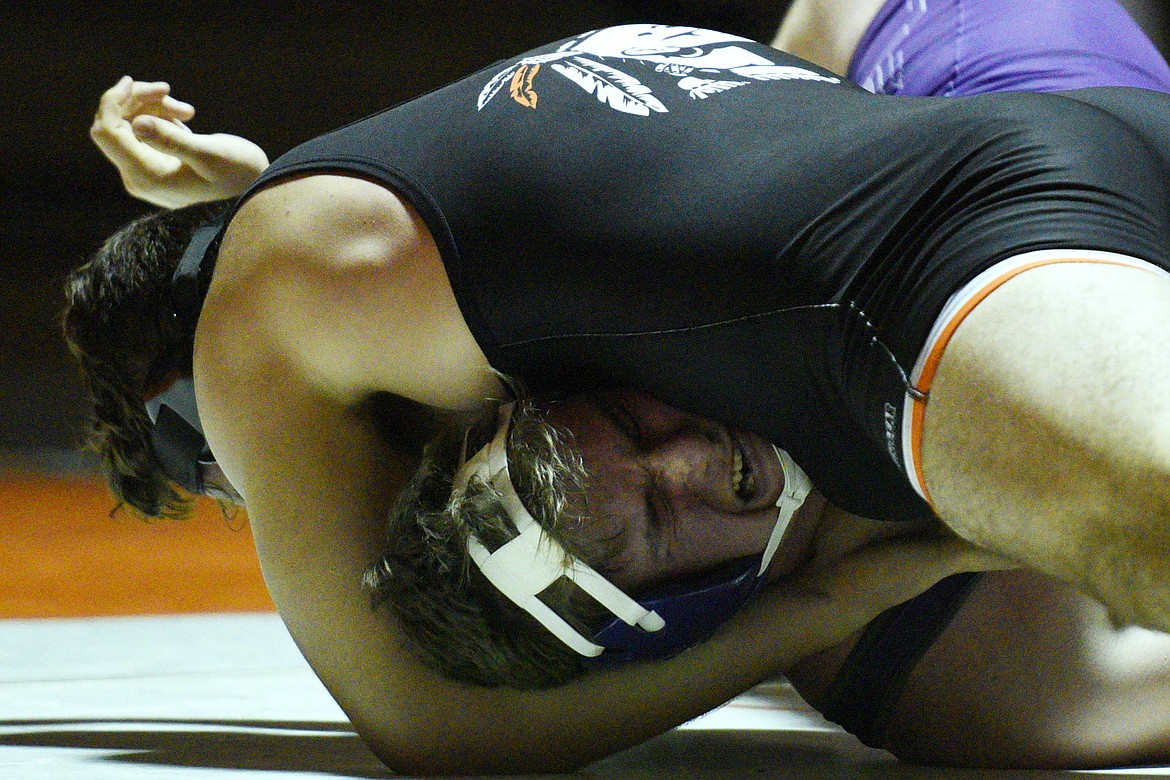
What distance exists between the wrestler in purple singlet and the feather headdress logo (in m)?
0.40

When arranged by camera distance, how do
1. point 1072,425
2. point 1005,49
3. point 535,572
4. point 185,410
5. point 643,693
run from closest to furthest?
point 1072,425
point 535,572
point 643,693
point 185,410
point 1005,49

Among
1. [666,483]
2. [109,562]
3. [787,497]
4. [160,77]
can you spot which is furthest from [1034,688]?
[160,77]

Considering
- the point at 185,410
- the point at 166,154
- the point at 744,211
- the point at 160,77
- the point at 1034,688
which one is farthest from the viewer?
the point at 160,77

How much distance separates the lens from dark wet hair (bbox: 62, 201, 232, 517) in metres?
1.61

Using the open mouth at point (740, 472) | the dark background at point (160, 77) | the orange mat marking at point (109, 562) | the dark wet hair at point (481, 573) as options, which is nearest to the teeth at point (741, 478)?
the open mouth at point (740, 472)

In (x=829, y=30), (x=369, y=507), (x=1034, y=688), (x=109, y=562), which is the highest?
(x=829, y=30)

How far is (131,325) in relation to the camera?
162 centimetres

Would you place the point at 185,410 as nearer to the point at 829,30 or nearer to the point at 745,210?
Answer: the point at 745,210

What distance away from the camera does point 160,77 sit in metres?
6.59

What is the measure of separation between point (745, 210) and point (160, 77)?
597 centimetres

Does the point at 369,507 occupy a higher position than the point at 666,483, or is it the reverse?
the point at 666,483

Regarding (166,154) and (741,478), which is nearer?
(741,478)

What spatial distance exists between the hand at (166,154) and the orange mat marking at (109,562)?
65 centimetres

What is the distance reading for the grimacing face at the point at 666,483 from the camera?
1.28 meters
